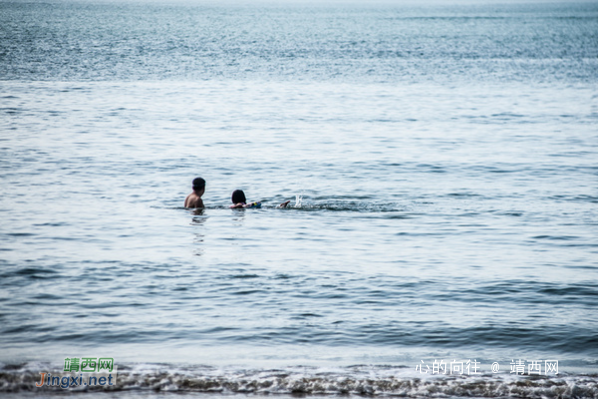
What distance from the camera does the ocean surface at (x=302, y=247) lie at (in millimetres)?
9570

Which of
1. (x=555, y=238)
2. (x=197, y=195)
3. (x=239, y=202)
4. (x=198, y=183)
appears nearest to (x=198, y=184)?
(x=198, y=183)

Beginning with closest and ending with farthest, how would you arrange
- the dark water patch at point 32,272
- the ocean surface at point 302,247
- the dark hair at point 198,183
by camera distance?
1. the ocean surface at point 302,247
2. the dark water patch at point 32,272
3. the dark hair at point 198,183

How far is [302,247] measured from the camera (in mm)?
15633

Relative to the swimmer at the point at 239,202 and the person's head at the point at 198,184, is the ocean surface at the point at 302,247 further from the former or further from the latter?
the person's head at the point at 198,184

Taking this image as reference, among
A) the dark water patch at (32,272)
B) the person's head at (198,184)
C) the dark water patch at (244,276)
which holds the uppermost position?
the person's head at (198,184)

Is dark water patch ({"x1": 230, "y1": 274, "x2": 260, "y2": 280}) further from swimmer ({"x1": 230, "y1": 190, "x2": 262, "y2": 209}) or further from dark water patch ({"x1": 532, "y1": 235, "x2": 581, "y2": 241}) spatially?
dark water patch ({"x1": 532, "y1": 235, "x2": 581, "y2": 241})

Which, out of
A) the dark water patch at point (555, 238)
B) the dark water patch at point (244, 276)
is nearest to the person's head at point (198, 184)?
the dark water patch at point (244, 276)

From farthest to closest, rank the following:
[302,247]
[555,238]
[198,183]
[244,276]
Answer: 1. [198,183]
2. [555,238]
3. [302,247]
4. [244,276]

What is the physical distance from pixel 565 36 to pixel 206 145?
102m

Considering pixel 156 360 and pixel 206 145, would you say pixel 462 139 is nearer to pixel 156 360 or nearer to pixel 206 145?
pixel 206 145

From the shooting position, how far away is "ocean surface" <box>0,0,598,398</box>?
9.57 m

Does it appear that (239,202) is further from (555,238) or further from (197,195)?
(555,238)

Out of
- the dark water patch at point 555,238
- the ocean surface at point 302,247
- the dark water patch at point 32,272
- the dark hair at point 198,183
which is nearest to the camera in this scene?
the ocean surface at point 302,247

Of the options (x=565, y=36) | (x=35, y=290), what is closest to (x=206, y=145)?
(x=35, y=290)
